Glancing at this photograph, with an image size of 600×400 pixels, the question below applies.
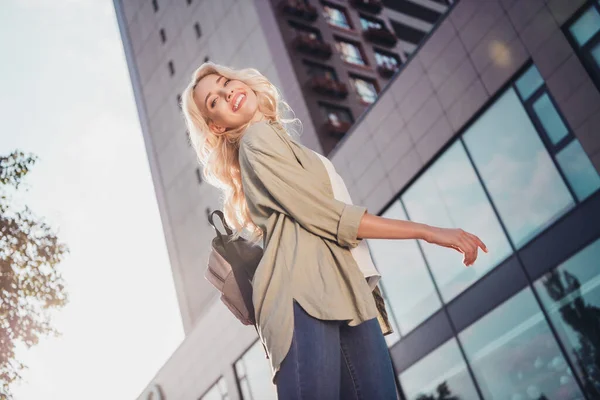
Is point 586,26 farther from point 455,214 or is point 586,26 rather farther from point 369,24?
point 369,24

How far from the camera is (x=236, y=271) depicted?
6.76 ft

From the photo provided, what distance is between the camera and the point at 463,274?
523 inches

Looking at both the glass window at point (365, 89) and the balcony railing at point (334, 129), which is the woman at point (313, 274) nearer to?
the balcony railing at point (334, 129)

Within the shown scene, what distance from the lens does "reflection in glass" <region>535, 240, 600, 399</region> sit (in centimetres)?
1052

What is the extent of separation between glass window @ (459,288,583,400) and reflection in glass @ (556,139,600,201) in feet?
7.56

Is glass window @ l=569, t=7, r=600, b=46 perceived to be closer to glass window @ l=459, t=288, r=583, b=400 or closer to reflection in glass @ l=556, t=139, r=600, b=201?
reflection in glass @ l=556, t=139, r=600, b=201

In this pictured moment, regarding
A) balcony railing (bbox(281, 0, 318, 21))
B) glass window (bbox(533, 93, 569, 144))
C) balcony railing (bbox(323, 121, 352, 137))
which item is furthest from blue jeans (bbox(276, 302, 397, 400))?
balcony railing (bbox(281, 0, 318, 21))

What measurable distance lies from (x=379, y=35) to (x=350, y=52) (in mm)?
2577

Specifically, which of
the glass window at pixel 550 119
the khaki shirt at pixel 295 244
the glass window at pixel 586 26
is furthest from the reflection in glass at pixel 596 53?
the khaki shirt at pixel 295 244

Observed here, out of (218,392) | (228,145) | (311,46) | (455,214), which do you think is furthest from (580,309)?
(311,46)

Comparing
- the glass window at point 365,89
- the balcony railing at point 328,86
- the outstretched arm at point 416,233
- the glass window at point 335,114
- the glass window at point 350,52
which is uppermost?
the glass window at point 350,52

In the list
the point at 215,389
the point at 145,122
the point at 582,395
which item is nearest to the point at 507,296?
the point at 582,395

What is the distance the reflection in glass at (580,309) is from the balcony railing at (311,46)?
1864cm

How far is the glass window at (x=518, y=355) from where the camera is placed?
11.2 m
